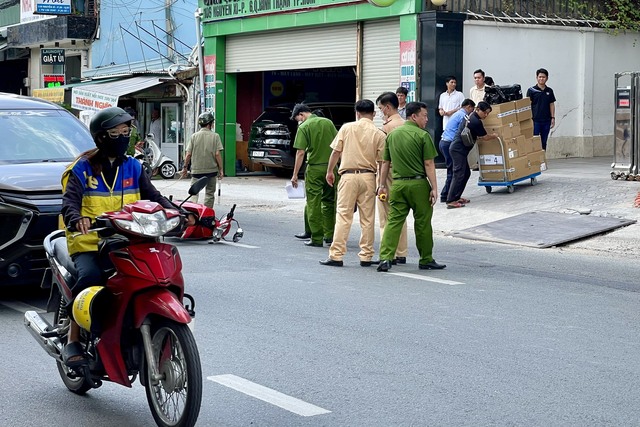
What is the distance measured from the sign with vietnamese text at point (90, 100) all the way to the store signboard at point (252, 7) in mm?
3323

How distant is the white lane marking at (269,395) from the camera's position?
6.00 metres

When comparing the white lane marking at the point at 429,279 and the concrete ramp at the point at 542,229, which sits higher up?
the concrete ramp at the point at 542,229

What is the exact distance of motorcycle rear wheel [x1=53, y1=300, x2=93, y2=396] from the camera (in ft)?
20.6

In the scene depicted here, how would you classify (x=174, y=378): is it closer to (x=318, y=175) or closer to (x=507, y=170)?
(x=318, y=175)

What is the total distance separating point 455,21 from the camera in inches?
818

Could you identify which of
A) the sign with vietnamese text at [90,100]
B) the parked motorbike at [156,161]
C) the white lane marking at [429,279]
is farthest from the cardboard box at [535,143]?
the sign with vietnamese text at [90,100]

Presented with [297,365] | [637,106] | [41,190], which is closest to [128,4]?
[637,106]

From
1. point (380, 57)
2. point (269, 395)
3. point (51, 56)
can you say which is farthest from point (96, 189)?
point (51, 56)

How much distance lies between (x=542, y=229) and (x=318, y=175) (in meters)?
3.46

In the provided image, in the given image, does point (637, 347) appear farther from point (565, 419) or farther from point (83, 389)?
point (83, 389)

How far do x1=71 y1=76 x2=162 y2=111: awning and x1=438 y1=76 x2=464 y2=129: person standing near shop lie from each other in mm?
10422

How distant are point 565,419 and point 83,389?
287 cm

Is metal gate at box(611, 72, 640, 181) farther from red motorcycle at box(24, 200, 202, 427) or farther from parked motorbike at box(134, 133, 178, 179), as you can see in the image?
red motorcycle at box(24, 200, 202, 427)

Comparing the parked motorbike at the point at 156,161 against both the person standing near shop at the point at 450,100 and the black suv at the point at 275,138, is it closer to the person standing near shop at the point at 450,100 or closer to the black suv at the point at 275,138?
the black suv at the point at 275,138
